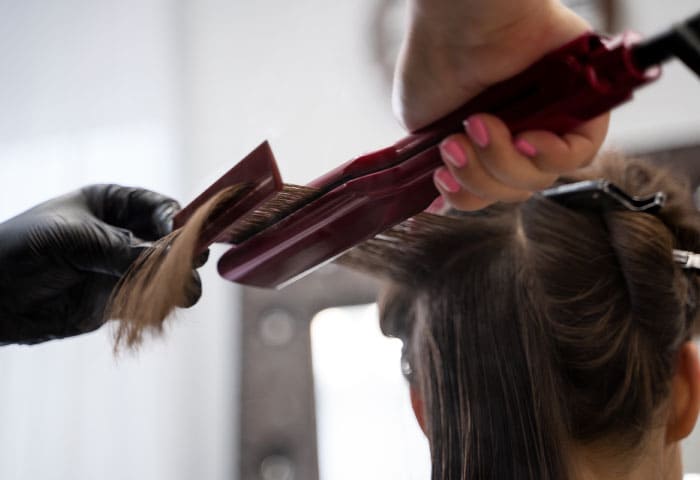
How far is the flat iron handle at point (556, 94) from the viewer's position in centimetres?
41

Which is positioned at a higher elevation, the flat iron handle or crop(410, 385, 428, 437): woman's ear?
the flat iron handle

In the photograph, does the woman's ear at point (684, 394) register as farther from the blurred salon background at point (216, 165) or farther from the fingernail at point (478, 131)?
the blurred salon background at point (216, 165)

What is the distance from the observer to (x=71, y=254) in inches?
29.1

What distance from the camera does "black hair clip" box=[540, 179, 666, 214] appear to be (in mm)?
708

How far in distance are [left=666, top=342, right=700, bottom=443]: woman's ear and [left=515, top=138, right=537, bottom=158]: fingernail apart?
416mm

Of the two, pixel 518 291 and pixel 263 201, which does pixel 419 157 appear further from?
pixel 518 291

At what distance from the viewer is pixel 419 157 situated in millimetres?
527

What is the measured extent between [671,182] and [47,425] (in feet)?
4.56

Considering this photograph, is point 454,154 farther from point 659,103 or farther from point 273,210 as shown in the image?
point 659,103

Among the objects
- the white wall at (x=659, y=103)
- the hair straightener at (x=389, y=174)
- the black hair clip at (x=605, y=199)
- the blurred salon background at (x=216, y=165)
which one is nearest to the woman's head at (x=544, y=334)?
the black hair clip at (x=605, y=199)

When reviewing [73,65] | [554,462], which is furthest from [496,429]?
[73,65]

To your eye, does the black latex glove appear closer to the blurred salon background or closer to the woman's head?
the woman's head

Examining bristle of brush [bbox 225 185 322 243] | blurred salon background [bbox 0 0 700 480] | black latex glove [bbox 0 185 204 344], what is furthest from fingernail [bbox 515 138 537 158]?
blurred salon background [bbox 0 0 700 480]

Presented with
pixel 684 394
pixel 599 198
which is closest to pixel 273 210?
pixel 599 198
